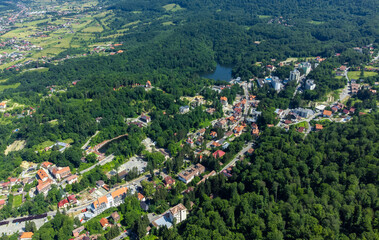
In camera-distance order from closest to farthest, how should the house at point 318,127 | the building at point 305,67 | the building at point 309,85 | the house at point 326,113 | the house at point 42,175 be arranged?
the house at point 42,175 < the house at point 318,127 < the house at point 326,113 < the building at point 309,85 < the building at point 305,67

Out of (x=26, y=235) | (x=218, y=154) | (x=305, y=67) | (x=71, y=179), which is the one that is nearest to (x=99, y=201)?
(x=71, y=179)

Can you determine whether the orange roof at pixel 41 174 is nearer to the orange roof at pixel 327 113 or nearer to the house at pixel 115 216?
the house at pixel 115 216

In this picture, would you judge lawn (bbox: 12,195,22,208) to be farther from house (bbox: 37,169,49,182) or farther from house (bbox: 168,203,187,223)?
house (bbox: 168,203,187,223)

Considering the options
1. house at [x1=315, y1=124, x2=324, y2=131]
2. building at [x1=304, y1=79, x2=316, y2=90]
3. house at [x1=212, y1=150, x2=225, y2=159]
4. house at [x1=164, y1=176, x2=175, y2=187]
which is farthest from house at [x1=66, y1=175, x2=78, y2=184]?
building at [x1=304, y1=79, x2=316, y2=90]

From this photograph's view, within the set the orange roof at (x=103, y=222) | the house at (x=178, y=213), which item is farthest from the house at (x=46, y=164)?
the house at (x=178, y=213)

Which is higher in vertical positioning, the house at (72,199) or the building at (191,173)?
the house at (72,199)

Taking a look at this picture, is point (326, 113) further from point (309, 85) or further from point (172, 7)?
point (172, 7)
